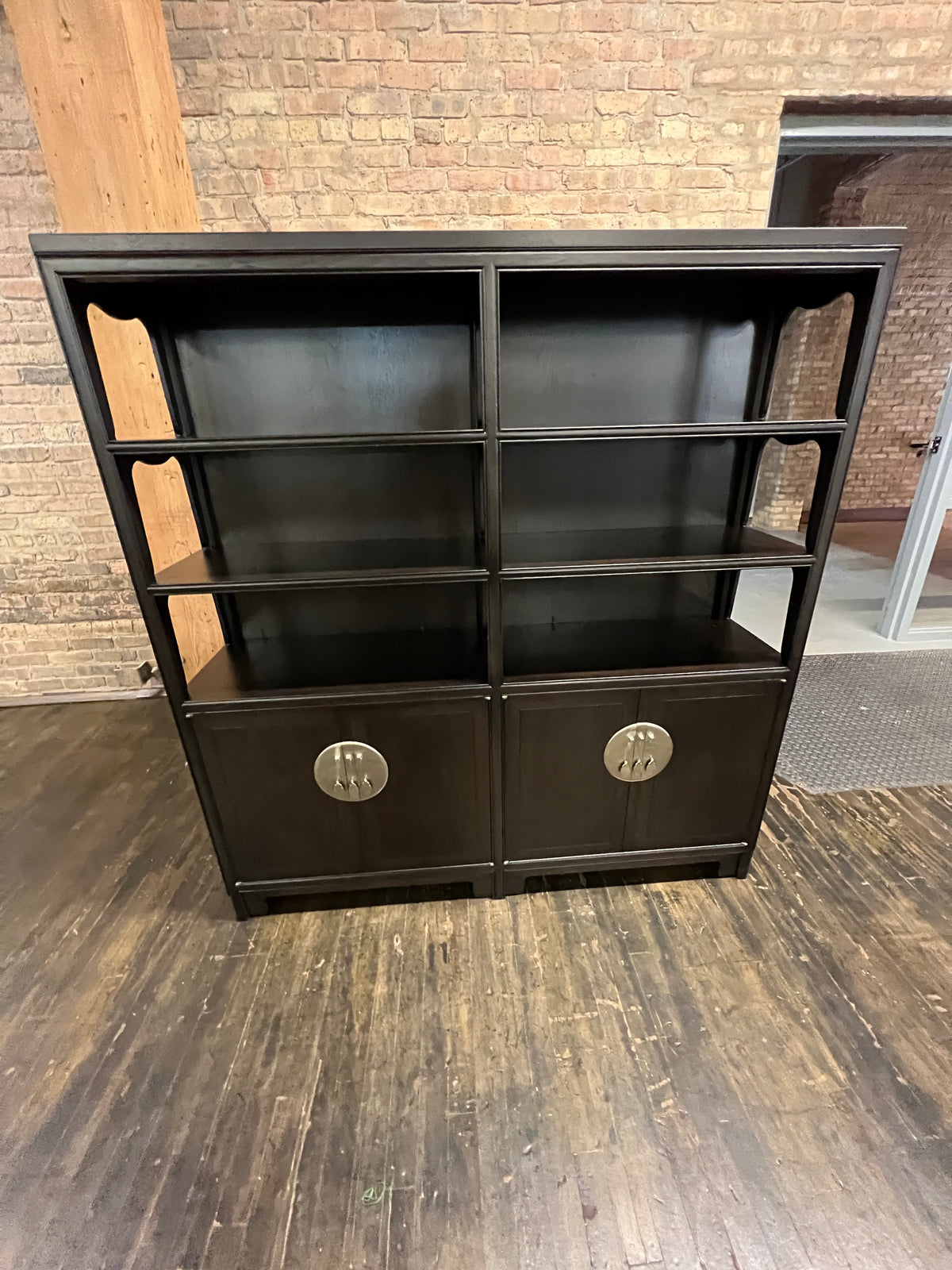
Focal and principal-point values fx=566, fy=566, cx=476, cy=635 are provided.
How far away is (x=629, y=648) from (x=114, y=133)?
7.76 ft

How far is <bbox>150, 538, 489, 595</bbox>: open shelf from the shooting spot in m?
1.47

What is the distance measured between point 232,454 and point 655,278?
128cm

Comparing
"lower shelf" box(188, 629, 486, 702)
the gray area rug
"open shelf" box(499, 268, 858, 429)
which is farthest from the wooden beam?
the gray area rug

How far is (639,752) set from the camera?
175 cm

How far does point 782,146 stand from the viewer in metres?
2.35

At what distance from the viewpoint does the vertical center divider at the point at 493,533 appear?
131 cm

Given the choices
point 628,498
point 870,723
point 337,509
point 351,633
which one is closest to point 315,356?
point 337,509

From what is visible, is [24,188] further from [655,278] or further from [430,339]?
[655,278]

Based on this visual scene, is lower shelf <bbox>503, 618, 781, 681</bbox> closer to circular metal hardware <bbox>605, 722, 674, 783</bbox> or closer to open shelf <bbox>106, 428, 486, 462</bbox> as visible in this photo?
circular metal hardware <bbox>605, 722, 674, 783</bbox>

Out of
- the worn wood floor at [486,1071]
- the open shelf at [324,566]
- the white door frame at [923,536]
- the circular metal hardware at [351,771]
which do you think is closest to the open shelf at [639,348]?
the open shelf at [324,566]

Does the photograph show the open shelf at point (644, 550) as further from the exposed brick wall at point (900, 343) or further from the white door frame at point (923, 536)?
the exposed brick wall at point (900, 343)

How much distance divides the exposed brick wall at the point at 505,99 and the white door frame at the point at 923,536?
172 centimetres

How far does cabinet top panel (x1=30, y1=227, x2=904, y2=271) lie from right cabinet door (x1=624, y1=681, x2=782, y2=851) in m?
1.12

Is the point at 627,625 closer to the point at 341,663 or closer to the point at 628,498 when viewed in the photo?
the point at 628,498
